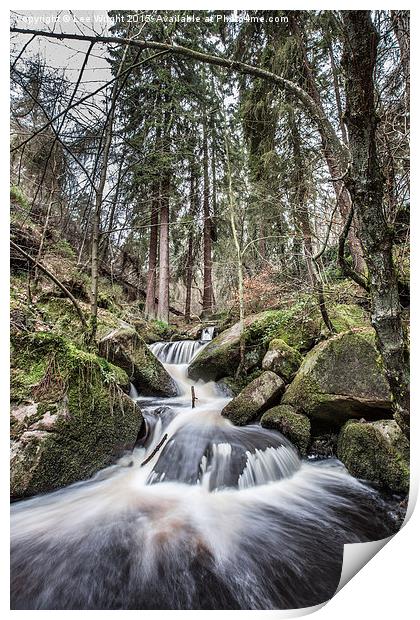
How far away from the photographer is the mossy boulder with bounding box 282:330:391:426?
2217 mm

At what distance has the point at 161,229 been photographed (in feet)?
10.0

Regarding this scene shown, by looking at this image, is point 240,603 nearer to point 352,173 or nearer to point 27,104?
point 352,173

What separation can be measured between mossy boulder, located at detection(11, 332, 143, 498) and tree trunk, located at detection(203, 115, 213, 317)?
1595mm

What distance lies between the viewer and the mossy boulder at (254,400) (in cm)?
242

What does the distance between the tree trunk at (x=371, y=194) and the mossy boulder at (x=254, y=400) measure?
1.36 m

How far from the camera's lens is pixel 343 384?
7.66 ft

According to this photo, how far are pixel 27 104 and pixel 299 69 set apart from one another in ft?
6.60

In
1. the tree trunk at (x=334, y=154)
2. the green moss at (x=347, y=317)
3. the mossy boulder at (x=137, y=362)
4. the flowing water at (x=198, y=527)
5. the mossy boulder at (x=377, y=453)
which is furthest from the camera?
the mossy boulder at (x=137, y=362)

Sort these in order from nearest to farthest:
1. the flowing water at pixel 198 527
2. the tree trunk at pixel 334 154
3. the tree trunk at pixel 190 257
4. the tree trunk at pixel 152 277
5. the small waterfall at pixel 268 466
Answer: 1. the flowing water at pixel 198 527
2. the tree trunk at pixel 334 154
3. the small waterfall at pixel 268 466
4. the tree trunk at pixel 190 257
5. the tree trunk at pixel 152 277

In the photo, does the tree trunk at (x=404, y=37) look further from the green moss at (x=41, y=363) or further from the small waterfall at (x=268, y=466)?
the green moss at (x=41, y=363)

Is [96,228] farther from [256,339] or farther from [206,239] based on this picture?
[256,339]

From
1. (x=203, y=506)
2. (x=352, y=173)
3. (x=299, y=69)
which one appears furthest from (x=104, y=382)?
(x=299, y=69)

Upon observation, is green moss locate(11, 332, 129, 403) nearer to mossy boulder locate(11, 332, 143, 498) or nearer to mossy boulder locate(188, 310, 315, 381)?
mossy boulder locate(11, 332, 143, 498)

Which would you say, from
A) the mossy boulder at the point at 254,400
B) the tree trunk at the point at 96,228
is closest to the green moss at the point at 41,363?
the tree trunk at the point at 96,228
